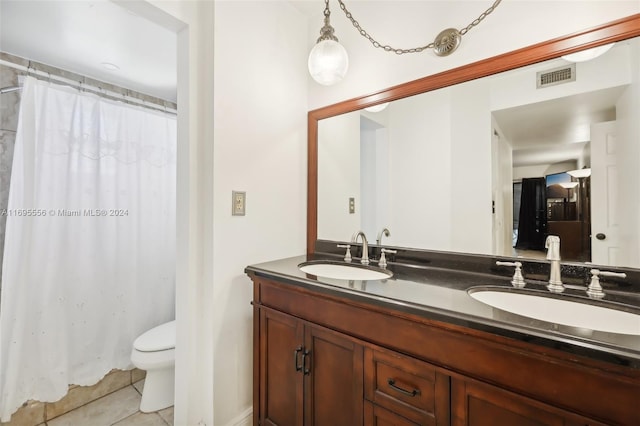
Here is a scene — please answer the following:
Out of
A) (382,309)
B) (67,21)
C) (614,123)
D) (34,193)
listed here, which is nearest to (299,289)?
(382,309)

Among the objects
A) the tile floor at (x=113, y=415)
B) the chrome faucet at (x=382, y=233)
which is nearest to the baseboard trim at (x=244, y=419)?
the tile floor at (x=113, y=415)

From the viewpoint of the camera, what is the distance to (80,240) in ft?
6.10

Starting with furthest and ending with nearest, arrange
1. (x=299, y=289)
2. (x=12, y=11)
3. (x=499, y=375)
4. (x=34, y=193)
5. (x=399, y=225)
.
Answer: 1. (x=34, y=193)
2. (x=399, y=225)
3. (x=12, y=11)
4. (x=299, y=289)
5. (x=499, y=375)

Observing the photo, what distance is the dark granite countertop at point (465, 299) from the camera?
0.60 meters

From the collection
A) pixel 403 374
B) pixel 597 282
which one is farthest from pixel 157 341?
pixel 597 282

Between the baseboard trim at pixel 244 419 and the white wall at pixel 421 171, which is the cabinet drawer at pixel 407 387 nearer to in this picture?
the white wall at pixel 421 171

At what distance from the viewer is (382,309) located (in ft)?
3.00

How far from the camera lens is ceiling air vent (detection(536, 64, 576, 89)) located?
1086 mm

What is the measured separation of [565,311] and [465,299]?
1.15 feet

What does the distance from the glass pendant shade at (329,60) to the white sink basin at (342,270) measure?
40.4 inches

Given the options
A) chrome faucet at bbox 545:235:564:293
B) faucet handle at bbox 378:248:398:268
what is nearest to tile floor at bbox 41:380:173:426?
faucet handle at bbox 378:248:398:268

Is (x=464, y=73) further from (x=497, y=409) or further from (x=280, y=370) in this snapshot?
(x=280, y=370)

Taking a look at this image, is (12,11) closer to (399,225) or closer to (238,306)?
(238,306)

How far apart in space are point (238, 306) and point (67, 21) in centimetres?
181
